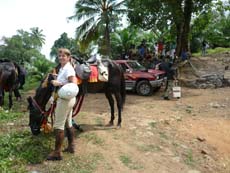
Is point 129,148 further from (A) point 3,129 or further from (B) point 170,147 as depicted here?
(A) point 3,129

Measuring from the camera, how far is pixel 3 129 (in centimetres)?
838

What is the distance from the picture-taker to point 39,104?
7.23 meters

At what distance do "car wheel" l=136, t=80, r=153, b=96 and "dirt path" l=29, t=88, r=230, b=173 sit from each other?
2953 millimetres

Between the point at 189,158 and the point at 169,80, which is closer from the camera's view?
the point at 189,158

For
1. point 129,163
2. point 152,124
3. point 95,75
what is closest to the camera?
point 129,163

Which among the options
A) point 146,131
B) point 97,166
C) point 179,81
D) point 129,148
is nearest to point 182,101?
point 179,81

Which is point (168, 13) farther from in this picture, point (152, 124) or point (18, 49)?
point (18, 49)

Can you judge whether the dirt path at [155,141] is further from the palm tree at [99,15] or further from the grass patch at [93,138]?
the palm tree at [99,15]

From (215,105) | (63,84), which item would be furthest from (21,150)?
(215,105)

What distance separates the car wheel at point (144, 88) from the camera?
620 inches

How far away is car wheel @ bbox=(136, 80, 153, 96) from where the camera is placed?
51.7 feet

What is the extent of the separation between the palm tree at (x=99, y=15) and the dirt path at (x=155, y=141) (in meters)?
12.2

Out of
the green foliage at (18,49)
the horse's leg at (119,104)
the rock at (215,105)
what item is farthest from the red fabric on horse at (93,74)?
the green foliage at (18,49)

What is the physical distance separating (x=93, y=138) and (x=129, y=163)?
1181mm
